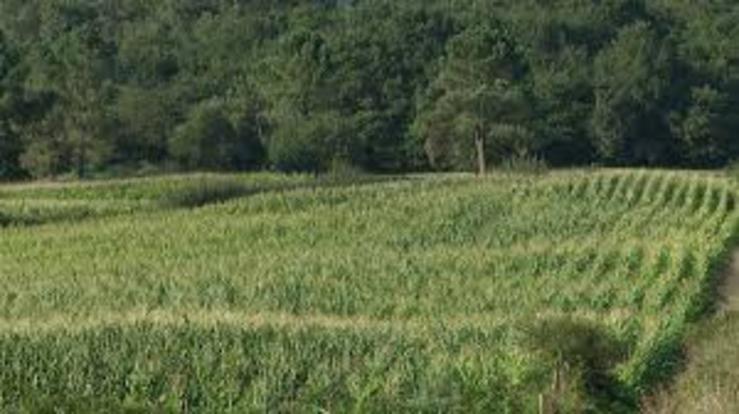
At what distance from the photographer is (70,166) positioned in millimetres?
101125

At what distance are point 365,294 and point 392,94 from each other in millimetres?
74514

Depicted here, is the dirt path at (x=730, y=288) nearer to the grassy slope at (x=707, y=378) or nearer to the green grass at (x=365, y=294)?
the green grass at (x=365, y=294)

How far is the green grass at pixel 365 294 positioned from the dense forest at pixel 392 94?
2266 centimetres

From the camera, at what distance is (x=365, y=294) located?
36.2 meters

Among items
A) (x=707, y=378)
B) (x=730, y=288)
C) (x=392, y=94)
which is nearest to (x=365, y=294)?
(x=730, y=288)

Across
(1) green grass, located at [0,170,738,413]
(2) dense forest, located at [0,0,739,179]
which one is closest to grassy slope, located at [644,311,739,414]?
(1) green grass, located at [0,170,738,413]

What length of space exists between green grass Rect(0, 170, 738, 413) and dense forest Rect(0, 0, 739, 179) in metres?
22.7

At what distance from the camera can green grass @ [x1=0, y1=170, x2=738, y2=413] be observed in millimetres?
20984

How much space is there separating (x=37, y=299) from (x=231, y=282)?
5.37 metres

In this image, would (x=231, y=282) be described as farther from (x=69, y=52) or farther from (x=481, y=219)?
(x=69, y=52)

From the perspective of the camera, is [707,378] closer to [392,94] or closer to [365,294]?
[365,294]

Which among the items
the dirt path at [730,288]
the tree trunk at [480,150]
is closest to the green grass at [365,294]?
the dirt path at [730,288]

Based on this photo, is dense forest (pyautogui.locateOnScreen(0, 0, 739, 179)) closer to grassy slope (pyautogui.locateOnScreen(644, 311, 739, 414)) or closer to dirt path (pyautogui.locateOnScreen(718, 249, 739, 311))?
dirt path (pyautogui.locateOnScreen(718, 249, 739, 311))

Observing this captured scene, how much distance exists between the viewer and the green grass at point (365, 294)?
21.0 metres
